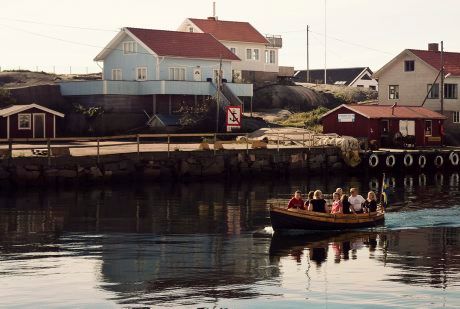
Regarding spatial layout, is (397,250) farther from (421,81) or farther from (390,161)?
(421,81)

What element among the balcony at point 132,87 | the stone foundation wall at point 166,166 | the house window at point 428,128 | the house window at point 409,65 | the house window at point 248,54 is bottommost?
the stone foundation wall at point 166,166

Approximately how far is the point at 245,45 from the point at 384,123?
91.8ft

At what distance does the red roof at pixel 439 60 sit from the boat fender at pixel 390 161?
20.9 m

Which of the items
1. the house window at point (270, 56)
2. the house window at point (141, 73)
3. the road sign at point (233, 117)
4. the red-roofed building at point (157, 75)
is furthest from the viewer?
the house window at point (270, 56)

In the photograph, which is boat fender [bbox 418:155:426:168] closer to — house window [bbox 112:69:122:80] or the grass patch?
the grass patch

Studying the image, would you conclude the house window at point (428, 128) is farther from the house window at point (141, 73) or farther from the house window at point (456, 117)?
the house window at point (141, 73)

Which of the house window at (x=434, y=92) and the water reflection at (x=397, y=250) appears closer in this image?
the water reflection at (x=397, y=250)

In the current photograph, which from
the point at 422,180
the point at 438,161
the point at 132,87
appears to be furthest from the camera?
the point at 132,87

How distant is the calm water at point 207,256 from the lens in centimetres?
2708

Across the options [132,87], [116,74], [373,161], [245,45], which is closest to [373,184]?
[373,161]

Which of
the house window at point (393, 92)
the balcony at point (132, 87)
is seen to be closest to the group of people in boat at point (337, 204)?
the balcony at point (132, 87)

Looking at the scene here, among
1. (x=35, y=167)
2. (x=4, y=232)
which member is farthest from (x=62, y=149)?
(x=4, y=232)

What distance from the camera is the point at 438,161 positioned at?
7681cm

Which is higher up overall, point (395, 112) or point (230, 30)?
point (230, 30)
